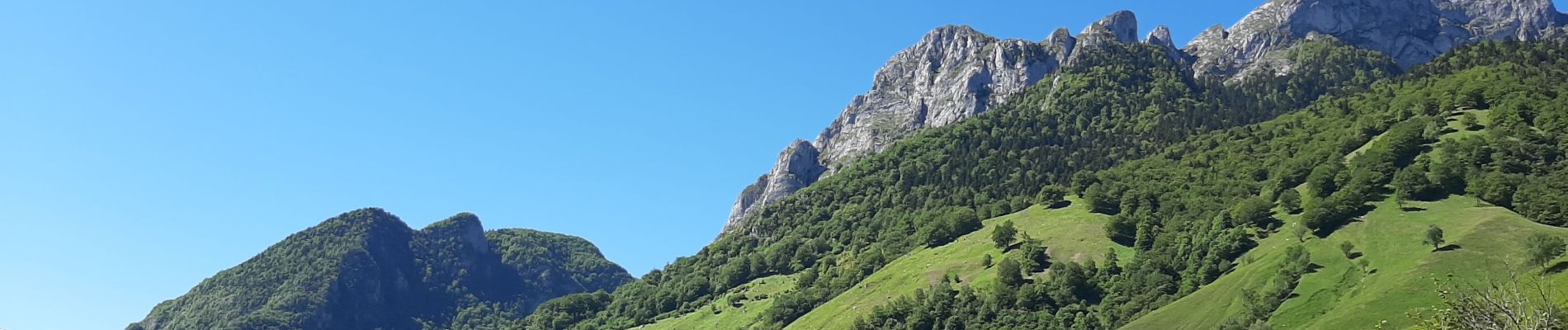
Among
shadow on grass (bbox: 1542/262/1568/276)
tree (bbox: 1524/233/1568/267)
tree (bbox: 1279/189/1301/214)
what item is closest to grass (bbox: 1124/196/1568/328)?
tree (bbox: 1524/233/1568/267)

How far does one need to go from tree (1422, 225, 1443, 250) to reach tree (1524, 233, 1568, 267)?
374 inches

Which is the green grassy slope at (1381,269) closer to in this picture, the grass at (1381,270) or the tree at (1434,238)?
the grass at (1381,270)

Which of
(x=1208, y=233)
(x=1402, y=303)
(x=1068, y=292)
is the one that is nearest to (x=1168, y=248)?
(x=1208, y=233)

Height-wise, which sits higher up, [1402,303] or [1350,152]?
[1350,152]

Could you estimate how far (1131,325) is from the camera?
462ft

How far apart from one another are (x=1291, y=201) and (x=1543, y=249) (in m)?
57.6

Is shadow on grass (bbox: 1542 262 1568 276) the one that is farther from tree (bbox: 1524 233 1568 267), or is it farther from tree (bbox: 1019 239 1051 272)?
tree (bbox: 1019 239 1051 272)

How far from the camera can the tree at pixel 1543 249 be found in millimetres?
112750

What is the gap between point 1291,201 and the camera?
170750 mm

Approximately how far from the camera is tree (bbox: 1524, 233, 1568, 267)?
113 meters

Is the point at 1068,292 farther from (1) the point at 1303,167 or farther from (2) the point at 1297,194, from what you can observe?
(1) the point at 1303,167

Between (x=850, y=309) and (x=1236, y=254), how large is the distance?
63.1 m

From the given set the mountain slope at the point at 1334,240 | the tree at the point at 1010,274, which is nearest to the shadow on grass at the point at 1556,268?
the mountain slope at the point at 1334,240

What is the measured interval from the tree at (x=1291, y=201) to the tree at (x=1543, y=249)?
51.2 metres
